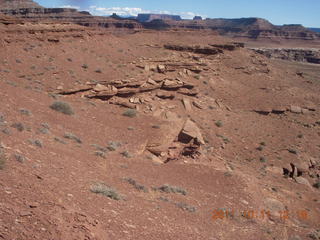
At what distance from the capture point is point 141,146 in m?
12.7

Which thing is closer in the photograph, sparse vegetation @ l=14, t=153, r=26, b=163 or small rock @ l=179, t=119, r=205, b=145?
sparse vegetation @ l=14, t=153, r=26, b=163

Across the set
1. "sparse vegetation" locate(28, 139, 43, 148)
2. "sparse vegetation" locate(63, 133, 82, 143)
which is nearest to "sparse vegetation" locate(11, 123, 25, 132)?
"sparse vegetation" locate(28, 139, 43, 148)

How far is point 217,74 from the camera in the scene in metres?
31.0

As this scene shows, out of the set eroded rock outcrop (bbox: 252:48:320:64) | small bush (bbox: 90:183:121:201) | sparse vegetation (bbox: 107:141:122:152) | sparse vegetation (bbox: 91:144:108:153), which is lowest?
sparse vegetation (bbox: 107:141:122:152)

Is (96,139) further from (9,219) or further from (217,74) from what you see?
(217,74)

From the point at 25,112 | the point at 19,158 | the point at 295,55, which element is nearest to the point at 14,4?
the point at 25,112

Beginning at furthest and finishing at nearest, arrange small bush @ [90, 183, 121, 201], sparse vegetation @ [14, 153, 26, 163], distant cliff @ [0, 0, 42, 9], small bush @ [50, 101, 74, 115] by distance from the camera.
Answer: distant cliff @ [0, 0, 42, 9]
small bush @ [50, 101, 74, 115]
small bush @ [90, 183, 121, 201]
sparse vegetation @ [14, 153, 26, 163]

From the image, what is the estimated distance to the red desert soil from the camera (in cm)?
593

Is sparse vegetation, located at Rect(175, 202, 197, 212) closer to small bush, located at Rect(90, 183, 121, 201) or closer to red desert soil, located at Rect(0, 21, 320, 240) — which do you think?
red desert soil, located at Rect(0, 21, 320, 240)

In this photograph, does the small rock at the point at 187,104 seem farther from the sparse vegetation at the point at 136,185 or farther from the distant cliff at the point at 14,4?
the distant cliff at the point at 14,4

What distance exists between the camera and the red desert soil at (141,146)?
5.93 meters

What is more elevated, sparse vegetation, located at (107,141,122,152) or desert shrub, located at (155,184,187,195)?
sparse vegetation, located at (107,141,122,152)

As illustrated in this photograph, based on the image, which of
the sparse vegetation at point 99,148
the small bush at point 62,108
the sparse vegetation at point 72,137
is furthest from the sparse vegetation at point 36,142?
the small bush at point 62,108

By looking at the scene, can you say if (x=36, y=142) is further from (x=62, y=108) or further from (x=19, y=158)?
(x=62, y=108)
